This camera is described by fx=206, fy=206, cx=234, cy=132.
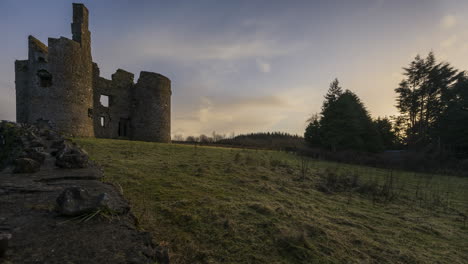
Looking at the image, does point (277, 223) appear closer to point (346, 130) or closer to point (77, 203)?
point (77, 203)

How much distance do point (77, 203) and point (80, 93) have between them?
17.4m

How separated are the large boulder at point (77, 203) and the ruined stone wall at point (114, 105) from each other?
19.6 m

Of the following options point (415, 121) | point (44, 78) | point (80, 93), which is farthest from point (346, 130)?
point (44, 78)

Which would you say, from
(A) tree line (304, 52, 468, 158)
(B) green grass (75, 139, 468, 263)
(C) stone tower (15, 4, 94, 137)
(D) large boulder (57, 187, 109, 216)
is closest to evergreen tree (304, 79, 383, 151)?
(A) tree line (304, 52, 468, 158)

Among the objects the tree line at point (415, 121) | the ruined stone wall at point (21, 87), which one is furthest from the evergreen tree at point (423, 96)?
the ruined stone wall at point (21, 87)

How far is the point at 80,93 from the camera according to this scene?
15.7 metres

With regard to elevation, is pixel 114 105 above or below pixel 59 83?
below

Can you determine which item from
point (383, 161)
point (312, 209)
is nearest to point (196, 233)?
point (312, 209)

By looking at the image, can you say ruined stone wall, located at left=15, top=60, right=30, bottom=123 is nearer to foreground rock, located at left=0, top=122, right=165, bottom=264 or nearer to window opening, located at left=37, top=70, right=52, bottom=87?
window opening, located at left=37, top=70, right=52, bottom=87

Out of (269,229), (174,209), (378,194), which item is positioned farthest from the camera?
(378,194)

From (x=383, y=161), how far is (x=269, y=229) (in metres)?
21.6

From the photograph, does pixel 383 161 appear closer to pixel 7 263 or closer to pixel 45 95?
pixel 7 263

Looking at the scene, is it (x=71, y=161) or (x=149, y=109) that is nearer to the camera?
(x=71, y=161)

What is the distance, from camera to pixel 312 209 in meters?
5.20
